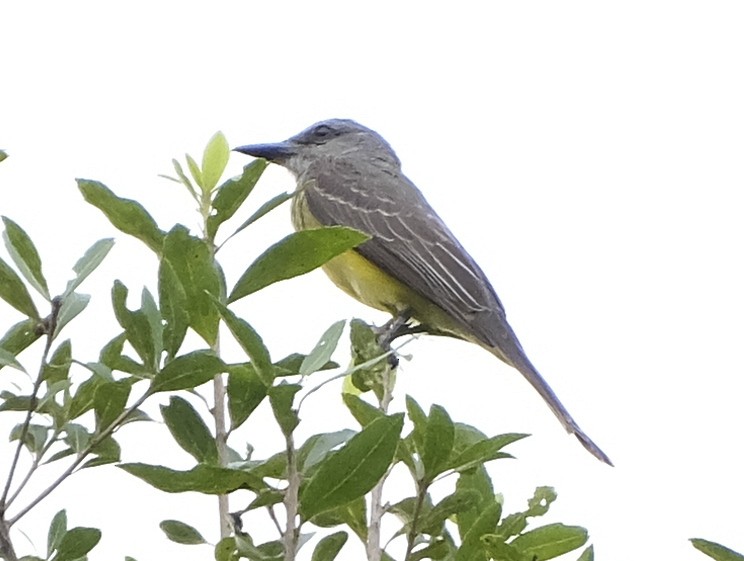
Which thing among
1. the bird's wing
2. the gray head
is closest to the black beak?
the gray head

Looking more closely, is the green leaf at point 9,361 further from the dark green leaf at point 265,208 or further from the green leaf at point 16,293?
the dark green leaf at point 265,208

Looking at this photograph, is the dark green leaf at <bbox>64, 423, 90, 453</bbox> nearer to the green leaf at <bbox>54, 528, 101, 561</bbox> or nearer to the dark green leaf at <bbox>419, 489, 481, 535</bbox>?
the green leaf at <bbox>54, 528, 101, 561</bbox>

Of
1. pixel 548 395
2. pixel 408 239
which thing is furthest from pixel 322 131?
pixel 548 395

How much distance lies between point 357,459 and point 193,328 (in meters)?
0.33

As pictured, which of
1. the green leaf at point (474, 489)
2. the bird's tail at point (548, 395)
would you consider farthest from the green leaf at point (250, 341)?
the bird's tail at point (548, 395)

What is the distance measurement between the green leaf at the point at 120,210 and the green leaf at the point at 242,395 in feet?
0.91

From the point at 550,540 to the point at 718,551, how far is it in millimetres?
428

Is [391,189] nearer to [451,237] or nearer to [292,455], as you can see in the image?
[451,237]

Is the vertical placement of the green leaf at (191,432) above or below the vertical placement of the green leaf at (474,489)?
above

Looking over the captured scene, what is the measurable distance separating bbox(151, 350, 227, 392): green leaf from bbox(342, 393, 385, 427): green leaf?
0.34m

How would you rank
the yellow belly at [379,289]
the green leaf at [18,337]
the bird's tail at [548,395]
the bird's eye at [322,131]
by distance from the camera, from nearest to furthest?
the green leaf at [18,337] < the bird's tail at [548,395] < the yellow belly at [379,289] < the bird's eye at [322,131]

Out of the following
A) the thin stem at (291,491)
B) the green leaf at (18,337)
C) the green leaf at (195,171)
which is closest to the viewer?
the thin stem at (291,491)

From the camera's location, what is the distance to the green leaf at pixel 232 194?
1.92m

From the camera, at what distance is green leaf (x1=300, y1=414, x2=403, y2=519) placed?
63.5 inches
